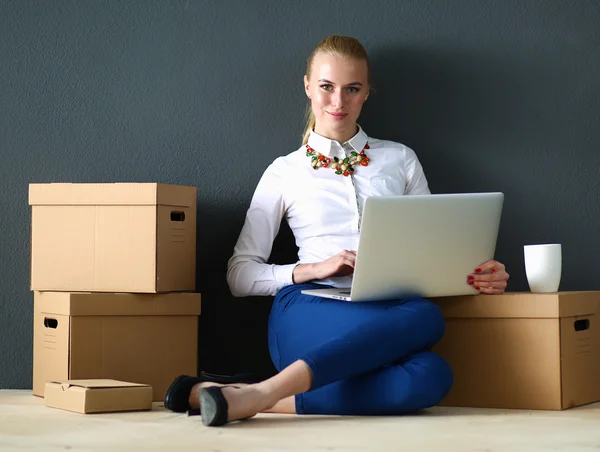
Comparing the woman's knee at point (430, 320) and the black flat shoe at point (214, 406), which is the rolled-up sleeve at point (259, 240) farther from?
the black flat shoe at point (214, 406)

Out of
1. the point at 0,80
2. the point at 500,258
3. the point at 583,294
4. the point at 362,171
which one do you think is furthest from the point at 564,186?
the point at 0,80

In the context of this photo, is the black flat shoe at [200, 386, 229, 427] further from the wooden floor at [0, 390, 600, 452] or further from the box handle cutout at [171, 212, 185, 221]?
the box handle cutout at [171, 212, 185, 221]

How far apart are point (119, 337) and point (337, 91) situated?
0.98m

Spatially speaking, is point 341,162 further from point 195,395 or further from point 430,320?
point 195,395

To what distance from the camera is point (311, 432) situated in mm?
1932

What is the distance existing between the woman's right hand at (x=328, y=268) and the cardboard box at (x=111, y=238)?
0.37m

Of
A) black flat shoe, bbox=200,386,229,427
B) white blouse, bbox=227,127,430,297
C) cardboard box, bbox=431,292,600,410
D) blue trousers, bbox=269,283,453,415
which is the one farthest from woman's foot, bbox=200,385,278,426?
cardboard box, bbox=431,292,600,410

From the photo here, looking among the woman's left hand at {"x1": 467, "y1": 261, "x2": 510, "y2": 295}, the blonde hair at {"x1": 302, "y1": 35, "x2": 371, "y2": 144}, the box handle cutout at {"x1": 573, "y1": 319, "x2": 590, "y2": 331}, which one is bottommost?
the box handle cutout at {"x1": 573, "y1": 319, "x2": 590, "y2": 331}

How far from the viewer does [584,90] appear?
9.14 ft

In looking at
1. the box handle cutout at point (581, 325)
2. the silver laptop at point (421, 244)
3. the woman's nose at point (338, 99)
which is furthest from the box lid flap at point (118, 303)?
the box handle cutout at point (581, 325)

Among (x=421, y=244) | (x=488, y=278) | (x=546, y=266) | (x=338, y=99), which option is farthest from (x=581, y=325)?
(x=338, y=99)

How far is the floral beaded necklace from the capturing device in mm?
2615

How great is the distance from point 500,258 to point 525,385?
584 mm

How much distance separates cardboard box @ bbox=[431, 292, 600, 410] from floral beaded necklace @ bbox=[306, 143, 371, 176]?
1.57ft
